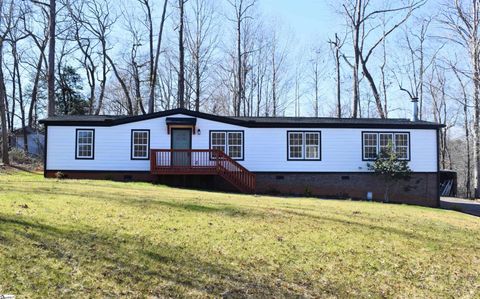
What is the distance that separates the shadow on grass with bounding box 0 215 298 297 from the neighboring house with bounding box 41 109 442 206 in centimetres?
1283

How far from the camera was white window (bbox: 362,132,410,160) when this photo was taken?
21250mm

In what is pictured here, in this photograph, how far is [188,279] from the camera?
5414 millimetres

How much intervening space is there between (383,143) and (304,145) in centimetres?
408

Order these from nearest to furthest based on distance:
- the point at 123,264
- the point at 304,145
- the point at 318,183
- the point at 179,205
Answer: the point at 123,264 < the point at 179,205 < the point at 318,183 < the point at 304,145

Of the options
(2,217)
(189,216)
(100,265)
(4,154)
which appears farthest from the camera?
(4,154)

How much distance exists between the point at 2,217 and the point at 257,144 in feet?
48.8

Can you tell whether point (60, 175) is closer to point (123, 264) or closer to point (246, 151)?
point (246, 151)

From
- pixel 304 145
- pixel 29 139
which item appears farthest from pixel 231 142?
pixel 29 139

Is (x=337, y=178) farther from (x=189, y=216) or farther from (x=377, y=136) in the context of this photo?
(x=189, y=216)

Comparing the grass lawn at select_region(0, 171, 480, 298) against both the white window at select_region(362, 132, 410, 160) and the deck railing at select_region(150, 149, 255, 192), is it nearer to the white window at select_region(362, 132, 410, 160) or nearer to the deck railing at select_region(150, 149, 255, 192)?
the deck railing at select_region(150, 149, 255, 192)

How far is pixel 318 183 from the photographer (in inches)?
822

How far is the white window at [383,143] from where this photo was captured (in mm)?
21250

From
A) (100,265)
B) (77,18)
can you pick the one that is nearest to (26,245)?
(100,265)

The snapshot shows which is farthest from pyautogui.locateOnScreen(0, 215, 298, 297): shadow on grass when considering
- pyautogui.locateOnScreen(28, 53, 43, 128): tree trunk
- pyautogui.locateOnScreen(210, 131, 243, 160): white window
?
pyautogui.locateOnScreen(28, 53, 43, 128): tree trunk
